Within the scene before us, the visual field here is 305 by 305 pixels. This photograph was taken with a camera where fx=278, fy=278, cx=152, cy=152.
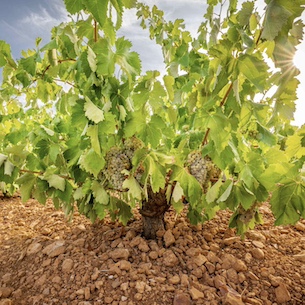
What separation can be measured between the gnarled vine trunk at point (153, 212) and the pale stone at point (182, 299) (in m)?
0.68

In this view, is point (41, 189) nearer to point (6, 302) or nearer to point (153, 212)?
point (6, 302)

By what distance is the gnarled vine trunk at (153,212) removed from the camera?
2.34 meters

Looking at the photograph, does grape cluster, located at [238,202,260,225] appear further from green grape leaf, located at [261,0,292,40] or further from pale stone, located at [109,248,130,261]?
green grape leaf, located at [261,0,292,40]

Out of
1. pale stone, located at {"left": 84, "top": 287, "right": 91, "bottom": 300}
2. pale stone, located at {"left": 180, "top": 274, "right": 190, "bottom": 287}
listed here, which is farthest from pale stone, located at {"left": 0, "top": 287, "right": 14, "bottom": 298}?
pale stone, located at {"left": 180, "top": 274, "right": 190, "bottom": 287}

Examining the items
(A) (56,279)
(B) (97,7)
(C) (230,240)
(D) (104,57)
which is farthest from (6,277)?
(B) (97,7)

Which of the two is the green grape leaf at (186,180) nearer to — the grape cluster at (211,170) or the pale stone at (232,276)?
the grape cluster at (211,170)

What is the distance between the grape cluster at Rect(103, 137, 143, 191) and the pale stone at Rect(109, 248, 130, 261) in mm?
781

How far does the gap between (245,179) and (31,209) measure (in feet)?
11.5

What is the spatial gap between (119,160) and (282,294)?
1485 mm

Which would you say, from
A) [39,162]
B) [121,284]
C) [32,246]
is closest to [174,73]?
[39,162]

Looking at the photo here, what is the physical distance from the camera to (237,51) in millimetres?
1358

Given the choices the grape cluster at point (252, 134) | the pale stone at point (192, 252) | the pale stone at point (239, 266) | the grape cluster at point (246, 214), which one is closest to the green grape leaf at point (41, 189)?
the pale stone at point (192, 252)

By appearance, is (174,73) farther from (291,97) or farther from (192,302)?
(192,302)

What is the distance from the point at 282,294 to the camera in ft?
6.41
